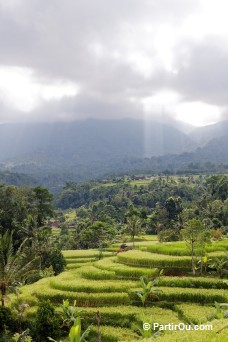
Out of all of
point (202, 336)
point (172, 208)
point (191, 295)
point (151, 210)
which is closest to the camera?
point (202, 336)

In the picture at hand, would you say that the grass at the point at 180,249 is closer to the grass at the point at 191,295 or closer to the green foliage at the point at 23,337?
the grass at the point at 191,295

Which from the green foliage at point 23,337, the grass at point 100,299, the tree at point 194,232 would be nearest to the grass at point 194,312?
the grass at point 100,299

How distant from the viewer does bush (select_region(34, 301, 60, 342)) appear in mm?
21047

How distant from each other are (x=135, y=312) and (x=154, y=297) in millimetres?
2365

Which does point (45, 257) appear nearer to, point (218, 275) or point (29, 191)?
point (218, 275)

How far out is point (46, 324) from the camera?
829 inches

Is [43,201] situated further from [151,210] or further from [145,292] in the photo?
[145,292]

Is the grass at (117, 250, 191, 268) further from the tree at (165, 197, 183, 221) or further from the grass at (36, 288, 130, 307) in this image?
the tree at (165, 197, 183, 221)

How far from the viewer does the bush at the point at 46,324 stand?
21.0 meters

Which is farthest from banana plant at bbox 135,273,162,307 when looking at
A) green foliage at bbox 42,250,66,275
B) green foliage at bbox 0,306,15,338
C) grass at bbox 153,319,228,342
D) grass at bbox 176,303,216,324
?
green foliage at bbox 42,250,66,275

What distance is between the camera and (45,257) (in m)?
40.1

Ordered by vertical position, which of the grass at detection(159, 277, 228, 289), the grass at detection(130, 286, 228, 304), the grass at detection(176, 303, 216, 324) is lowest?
the grass at detection(176, 303, 216, 324)

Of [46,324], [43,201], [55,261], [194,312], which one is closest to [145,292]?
[194,312]

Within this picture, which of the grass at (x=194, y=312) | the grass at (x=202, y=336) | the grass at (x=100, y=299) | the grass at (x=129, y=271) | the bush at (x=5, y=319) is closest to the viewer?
the grass at (x=202, y=336)
